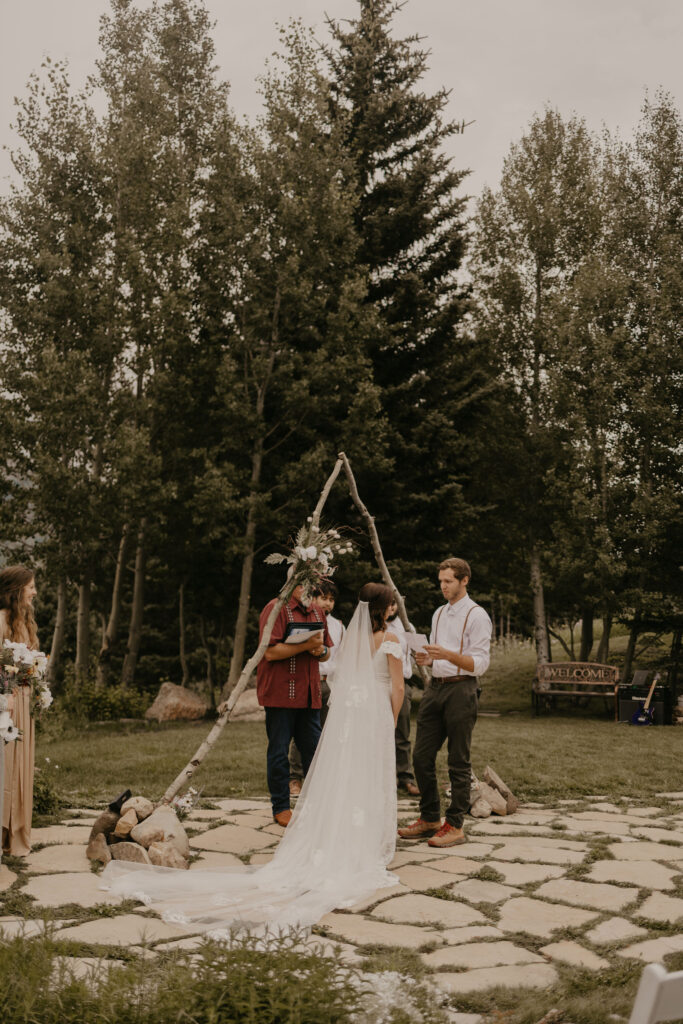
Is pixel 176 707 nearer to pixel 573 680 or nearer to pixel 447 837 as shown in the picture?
pixel 573 680

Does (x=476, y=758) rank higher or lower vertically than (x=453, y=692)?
lower

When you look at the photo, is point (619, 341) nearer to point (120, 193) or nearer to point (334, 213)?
point (334, 213)

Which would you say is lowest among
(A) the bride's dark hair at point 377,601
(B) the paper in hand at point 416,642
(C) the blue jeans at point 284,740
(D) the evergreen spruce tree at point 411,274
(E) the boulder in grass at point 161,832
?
(E) the boulder in grass at point 161,832

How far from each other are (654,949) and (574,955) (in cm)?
44

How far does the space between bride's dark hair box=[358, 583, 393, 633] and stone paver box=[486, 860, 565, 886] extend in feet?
6.32

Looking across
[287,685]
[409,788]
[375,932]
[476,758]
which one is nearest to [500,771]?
[476,758]

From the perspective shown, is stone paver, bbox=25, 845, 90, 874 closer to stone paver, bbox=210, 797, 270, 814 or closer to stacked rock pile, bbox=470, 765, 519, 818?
stone paver, bbox=210, 797, 270, 814

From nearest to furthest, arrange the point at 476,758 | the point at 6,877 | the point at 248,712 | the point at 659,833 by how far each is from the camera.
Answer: the point at 6,877
the point at 659,833
the point at 476,758
the point at 248,712

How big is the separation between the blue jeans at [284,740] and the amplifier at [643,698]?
12.4 metres

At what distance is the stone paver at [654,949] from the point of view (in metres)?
4.71

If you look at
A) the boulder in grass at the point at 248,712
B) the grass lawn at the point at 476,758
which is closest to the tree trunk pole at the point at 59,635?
the grass lawn at the point at 476,758

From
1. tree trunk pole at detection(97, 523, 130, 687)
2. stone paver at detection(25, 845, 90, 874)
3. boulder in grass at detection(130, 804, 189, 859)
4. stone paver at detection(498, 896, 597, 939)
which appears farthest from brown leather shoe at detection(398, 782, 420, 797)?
tree trunk pole at detection(97, 523, 130, 687)

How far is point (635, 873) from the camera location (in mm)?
6383

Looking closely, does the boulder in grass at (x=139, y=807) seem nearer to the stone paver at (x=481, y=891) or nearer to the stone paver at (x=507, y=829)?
Result: the stone paver at (x=481, y=891)
